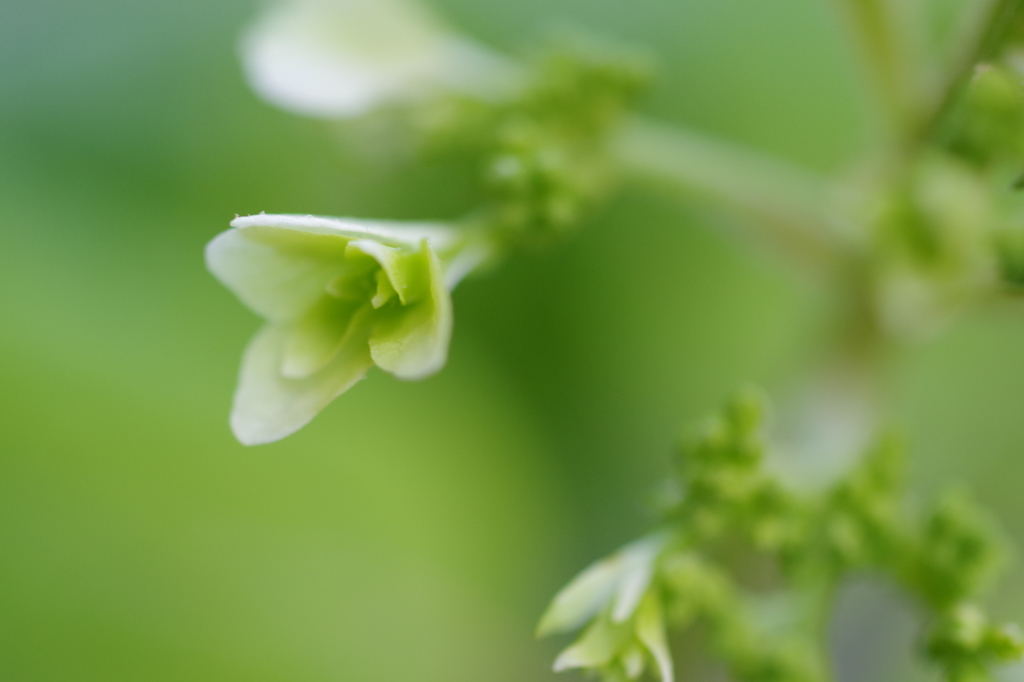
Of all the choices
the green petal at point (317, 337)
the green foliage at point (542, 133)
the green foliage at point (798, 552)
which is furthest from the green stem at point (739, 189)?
the green petal at point (317, 337)

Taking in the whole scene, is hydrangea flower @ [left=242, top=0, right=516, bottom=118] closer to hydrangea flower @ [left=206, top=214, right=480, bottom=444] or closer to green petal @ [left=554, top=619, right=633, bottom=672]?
hydrangea flower @ [left=206, top=214, right=480, bottom=444]

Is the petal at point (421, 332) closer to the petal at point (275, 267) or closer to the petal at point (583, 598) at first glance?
the petal at point (275, 267)

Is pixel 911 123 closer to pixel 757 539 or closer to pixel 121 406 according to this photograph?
pixel 757 539

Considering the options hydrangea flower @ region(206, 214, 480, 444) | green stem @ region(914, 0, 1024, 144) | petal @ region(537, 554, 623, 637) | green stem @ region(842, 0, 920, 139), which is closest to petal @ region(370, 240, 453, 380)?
hydrangea flower @ region(206, 214, 480, 444)

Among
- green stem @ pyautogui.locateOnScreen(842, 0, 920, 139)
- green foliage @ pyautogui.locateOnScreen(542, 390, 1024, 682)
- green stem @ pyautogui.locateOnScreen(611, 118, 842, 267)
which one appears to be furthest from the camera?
green stem @ pyautogui.locateOnScreen(611, 118, 842, 267)

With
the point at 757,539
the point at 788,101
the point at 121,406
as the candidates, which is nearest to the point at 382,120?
the point at 121,406
